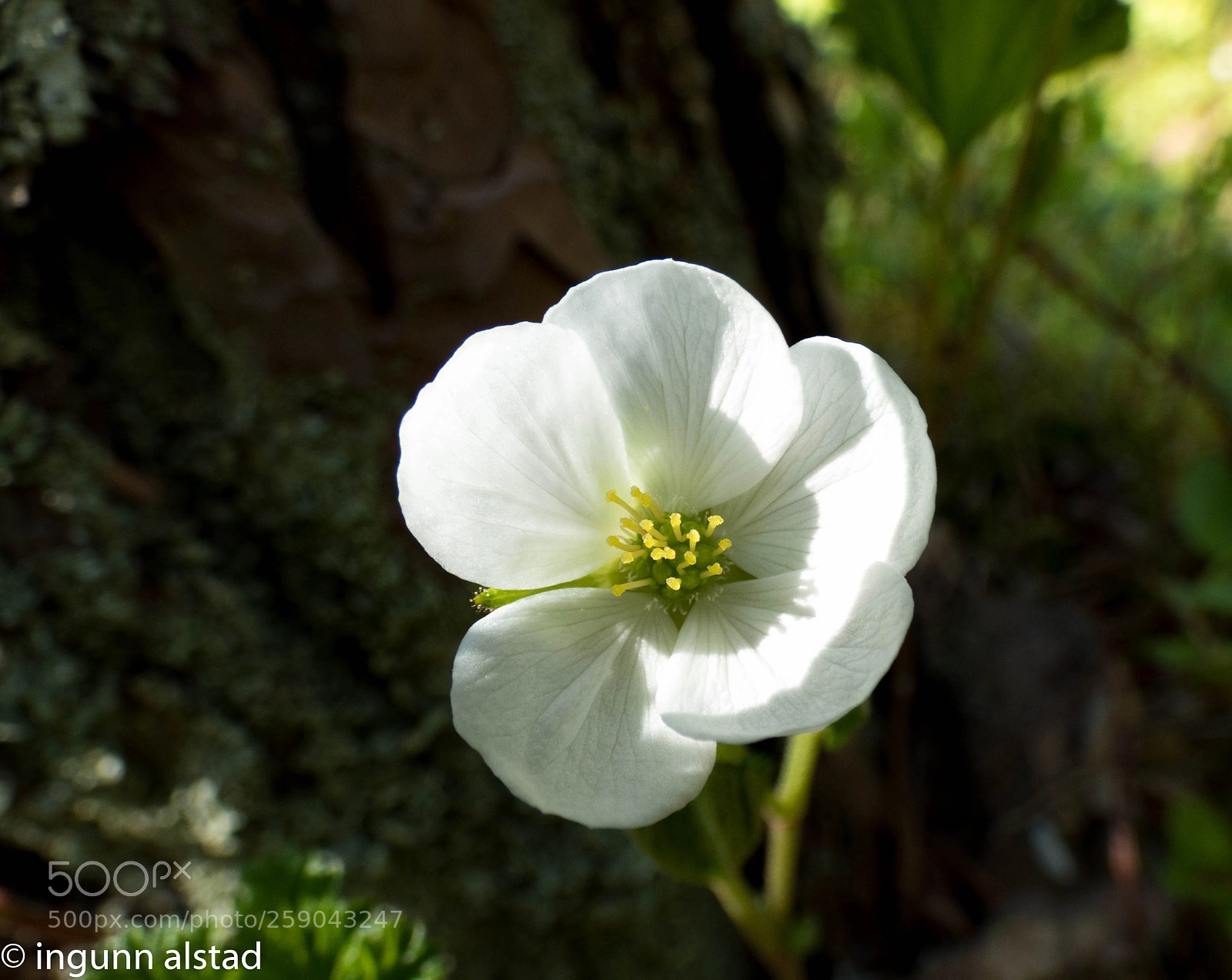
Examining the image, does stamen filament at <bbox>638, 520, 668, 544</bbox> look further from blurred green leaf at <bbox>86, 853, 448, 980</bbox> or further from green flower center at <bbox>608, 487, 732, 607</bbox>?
blurred green leaf at <bbox>86, 853, 448, 980</bbox>

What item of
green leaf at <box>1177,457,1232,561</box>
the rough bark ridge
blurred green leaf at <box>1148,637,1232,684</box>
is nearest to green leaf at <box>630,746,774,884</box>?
the rough bark ridge

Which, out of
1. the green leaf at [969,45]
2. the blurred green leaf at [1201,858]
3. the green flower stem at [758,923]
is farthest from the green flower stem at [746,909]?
the green leaf at [969,45]

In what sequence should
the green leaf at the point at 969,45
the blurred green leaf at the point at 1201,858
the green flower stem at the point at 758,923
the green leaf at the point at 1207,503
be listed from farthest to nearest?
the green leaf at the point at 1207,503 < the blurred green leaf at the point at 1201,858 < the green leaf at the point at 969,45 < the green flower stem at the point at 758,923

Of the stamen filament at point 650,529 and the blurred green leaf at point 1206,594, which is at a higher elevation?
the stamen filament at point 650,529

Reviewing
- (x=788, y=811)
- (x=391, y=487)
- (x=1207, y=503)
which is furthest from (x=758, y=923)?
(x=1207, y=503)

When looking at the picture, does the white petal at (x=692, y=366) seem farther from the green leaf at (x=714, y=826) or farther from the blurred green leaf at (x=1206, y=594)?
the blurred green leaf at (x=1206, y=594)

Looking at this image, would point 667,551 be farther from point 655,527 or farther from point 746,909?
point 746,909
